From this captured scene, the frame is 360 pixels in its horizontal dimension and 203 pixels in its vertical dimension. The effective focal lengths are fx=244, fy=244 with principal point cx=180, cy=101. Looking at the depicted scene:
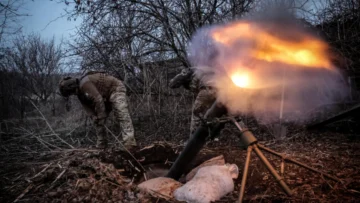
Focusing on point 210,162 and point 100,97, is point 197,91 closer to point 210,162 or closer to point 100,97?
point 100,97

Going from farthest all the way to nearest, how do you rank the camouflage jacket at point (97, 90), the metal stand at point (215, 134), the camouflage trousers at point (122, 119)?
the camouflage trousers at point (122, 119), the camouflage jacket at point (97, 90), the metal stand at point (215, 134)

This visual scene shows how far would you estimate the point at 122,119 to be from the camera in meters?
5.80

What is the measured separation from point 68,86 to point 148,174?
3024 mm

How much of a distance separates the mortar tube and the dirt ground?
1.67 ft

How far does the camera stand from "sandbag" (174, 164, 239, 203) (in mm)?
2443

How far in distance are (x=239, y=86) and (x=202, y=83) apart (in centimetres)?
296

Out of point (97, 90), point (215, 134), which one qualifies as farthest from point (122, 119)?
point (215, 134)

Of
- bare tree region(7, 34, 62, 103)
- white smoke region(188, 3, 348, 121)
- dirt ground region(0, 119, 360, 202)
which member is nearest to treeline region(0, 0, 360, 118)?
white smoke region(188, 3, 348, 121)

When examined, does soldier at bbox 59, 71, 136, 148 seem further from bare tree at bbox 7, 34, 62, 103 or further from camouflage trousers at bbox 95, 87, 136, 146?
bare tree at bbox 7, 34, 62, 103

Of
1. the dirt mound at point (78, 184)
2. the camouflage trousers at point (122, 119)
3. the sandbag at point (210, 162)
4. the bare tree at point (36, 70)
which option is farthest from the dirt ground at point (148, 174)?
the bare tree at point (36, 70)

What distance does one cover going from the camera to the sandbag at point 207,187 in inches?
96.2

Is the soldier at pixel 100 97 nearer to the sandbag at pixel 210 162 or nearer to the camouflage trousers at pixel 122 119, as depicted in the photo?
the camouflage trousers at pixel 122 119

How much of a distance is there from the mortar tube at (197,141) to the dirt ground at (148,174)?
51 centimetres

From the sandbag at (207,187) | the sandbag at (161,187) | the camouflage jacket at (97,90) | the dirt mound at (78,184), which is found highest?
the camouflage jacket at (97,90)
